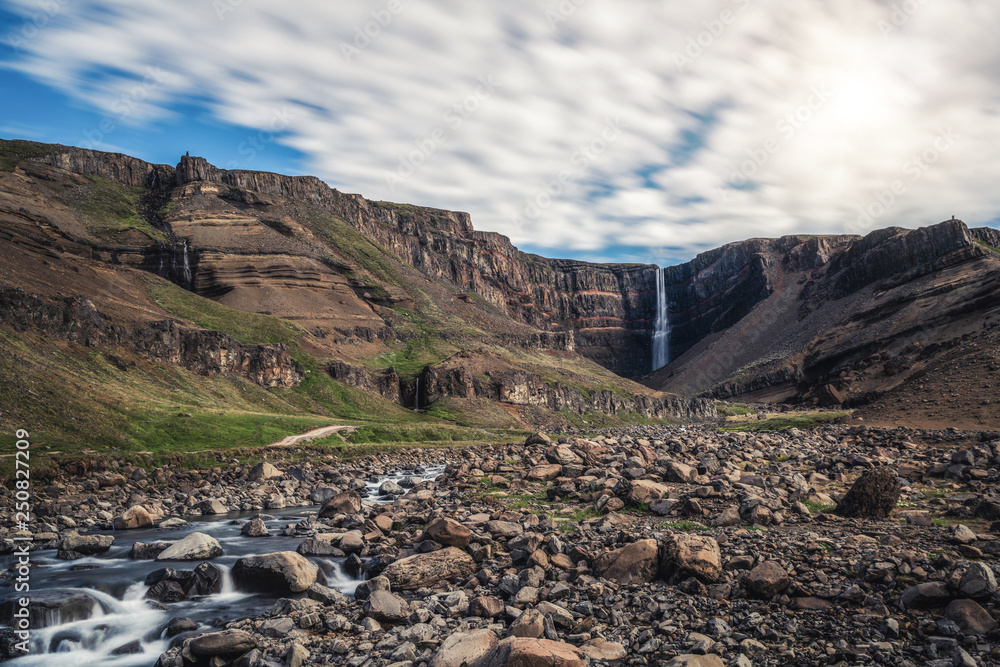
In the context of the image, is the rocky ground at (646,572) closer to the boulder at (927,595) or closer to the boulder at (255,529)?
the boulder at (927,595)

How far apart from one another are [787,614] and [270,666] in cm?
1147

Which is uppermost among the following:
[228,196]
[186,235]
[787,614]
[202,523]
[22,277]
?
[228,196]

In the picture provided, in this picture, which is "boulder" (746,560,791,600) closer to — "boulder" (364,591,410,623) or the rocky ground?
the rocky ground

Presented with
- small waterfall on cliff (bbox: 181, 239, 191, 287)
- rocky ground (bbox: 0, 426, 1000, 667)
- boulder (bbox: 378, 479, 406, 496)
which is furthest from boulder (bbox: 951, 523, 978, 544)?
small waterfall on cliff (bbox: 181, 239, 191, 287)

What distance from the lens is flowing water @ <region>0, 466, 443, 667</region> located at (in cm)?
1342

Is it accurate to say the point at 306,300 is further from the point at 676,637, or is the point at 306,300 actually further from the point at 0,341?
the point at 676,637

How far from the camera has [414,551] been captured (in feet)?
60.3

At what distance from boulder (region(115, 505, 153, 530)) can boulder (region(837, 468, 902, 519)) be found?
30.6 metres

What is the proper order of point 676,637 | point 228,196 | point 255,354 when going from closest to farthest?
point 676,637 < point 255,354 < point 228,196

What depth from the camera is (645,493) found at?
2127 cm

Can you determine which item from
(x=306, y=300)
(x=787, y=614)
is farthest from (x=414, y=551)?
(x=306, y=300)

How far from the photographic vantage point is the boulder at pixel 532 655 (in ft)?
30.8

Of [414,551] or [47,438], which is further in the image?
[47,438]

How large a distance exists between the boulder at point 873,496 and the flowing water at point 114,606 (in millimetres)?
16949
